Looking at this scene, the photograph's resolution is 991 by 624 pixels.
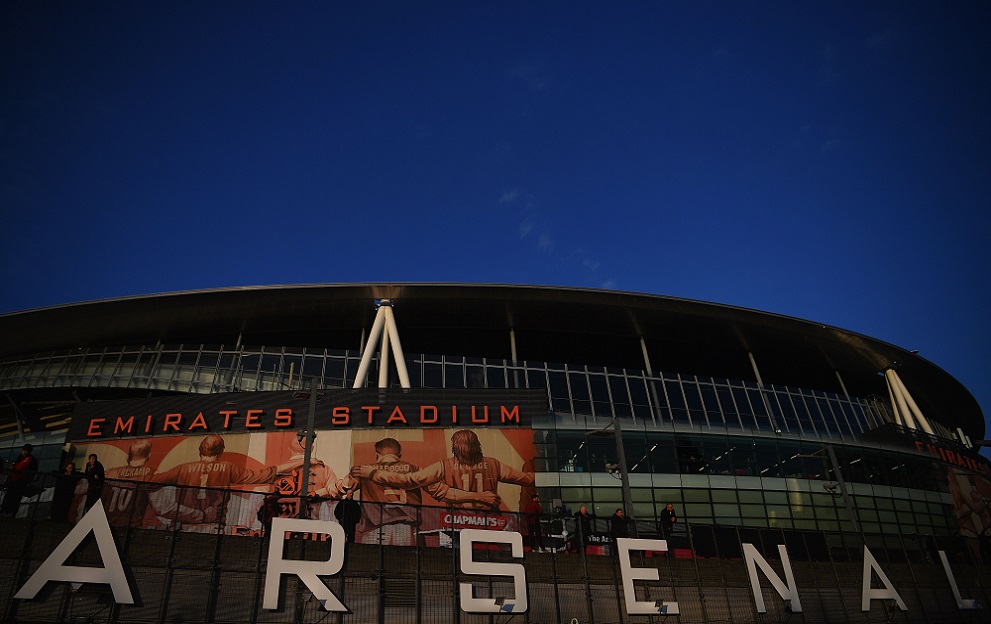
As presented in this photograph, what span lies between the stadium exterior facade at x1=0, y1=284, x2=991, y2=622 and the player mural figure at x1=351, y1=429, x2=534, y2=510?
0.25m

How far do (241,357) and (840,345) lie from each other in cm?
4167

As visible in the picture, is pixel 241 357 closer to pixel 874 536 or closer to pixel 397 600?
pixel 397 600

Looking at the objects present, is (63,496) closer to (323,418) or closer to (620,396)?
(323,418)

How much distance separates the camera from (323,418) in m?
34.1

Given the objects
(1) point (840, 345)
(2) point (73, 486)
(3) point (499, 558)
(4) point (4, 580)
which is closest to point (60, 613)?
(4) point (4, 580)

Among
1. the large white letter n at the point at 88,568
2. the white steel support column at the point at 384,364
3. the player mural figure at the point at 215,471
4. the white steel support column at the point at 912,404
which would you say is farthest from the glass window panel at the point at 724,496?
the large white letter n at the point at 88,568

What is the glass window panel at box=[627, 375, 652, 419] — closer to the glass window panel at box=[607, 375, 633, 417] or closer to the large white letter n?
the glass window panel at box=[607, 375, 633, 417]

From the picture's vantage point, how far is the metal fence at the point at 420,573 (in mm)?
11133

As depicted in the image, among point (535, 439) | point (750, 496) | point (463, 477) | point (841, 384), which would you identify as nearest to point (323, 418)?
point (463, 477)

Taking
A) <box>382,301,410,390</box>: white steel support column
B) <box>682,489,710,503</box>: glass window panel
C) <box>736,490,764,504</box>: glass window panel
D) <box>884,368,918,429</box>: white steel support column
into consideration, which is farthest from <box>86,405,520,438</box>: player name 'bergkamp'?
<box>884,368,918,429</box>: white steel support column

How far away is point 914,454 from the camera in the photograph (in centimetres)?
4078

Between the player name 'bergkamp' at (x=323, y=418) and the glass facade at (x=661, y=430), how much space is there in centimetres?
318

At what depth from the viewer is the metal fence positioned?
11133mm

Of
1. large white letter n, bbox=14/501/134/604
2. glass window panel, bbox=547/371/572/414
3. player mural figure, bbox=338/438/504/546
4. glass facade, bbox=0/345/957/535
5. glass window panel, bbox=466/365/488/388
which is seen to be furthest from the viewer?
glass window panel, bbox=466/365/488/388
